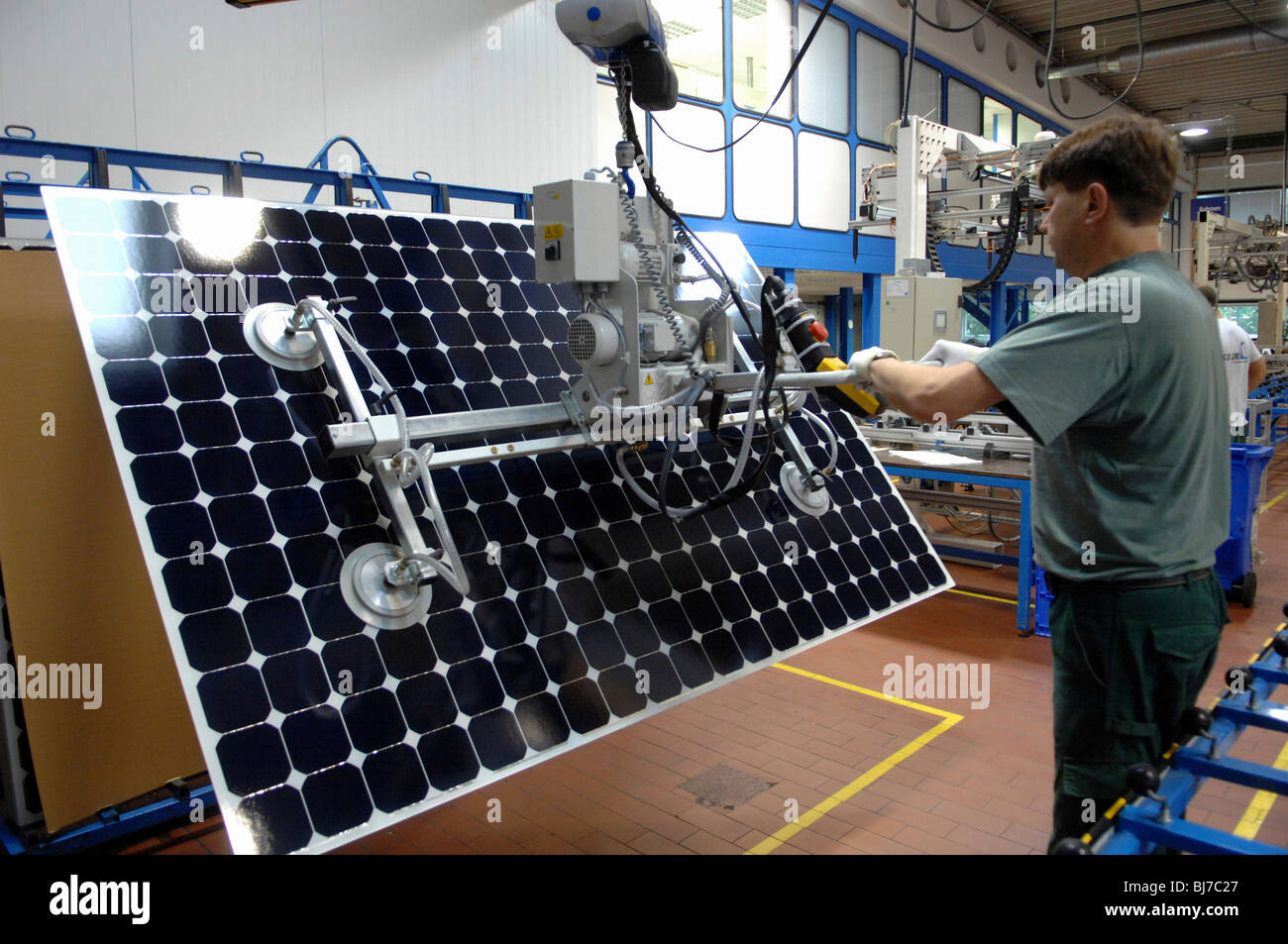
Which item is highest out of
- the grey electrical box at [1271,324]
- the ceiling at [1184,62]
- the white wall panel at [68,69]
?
the ceiling at [1184,62]

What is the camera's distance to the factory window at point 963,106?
13117 mm

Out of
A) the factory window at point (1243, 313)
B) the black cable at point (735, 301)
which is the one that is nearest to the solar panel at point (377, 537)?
the black cable at point (735, 301)

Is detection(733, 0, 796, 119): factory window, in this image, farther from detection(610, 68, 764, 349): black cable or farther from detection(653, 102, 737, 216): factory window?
detection(610, 68, 764, 349): black cable

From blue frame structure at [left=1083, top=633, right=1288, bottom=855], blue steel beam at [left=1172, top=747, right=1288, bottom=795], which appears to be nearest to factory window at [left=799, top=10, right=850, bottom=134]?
blue frame structure at [left=1083, top=633, right=1288, bottom=855]

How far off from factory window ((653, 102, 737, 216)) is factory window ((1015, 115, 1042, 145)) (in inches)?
332

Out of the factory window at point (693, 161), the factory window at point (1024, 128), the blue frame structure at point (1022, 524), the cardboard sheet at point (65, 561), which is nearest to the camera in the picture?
the cardboard sheet at point (65, 561)

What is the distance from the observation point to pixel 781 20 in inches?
388

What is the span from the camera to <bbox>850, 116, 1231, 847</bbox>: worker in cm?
195

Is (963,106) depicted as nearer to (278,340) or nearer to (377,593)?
(278,340)

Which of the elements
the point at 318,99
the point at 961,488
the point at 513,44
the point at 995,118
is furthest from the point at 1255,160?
the point at 318,99

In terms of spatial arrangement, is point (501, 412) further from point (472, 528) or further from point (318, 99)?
point (318, 99)

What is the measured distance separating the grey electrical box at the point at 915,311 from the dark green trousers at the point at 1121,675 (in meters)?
4.44

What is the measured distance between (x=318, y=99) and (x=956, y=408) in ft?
17.4

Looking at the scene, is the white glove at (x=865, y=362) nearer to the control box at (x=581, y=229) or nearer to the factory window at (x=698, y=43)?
the control box at (x=581, y=229)
